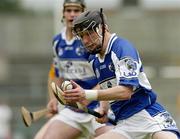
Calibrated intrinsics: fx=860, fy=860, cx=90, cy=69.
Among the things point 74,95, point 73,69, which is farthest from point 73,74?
point 74,95

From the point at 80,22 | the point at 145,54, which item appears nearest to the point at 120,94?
the point at 80,22

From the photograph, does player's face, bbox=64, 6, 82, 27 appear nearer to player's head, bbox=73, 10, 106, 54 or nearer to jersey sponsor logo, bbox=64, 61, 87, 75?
jersey sponsor logo, bbox=64, 61, 87, 75

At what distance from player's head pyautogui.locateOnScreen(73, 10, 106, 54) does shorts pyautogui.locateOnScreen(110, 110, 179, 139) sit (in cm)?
83

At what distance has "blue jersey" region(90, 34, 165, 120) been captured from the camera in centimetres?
827

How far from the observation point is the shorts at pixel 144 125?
8656mm

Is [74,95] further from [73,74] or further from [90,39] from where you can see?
[73,74]

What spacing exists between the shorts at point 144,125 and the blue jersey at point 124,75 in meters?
0.05

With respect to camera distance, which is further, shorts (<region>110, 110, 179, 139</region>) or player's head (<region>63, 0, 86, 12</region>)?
player's head (<region>63, 0, 86, 12</region>)

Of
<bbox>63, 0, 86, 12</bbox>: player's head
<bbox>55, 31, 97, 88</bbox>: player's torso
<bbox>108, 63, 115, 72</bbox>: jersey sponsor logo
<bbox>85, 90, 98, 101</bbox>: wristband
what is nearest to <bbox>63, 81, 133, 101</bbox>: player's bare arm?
<bbox>85, 90, 98, 101</bbox>: wristband

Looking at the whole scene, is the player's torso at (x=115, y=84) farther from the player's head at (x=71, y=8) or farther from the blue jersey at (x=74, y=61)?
the player's head at (x=71, y=8)

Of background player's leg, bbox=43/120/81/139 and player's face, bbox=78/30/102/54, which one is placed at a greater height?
player's face, bbox=78/30/102/54

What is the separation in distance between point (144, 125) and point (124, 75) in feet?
2.48

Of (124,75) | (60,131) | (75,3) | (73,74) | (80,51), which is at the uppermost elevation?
(75,3)

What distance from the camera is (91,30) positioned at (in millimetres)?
8445
